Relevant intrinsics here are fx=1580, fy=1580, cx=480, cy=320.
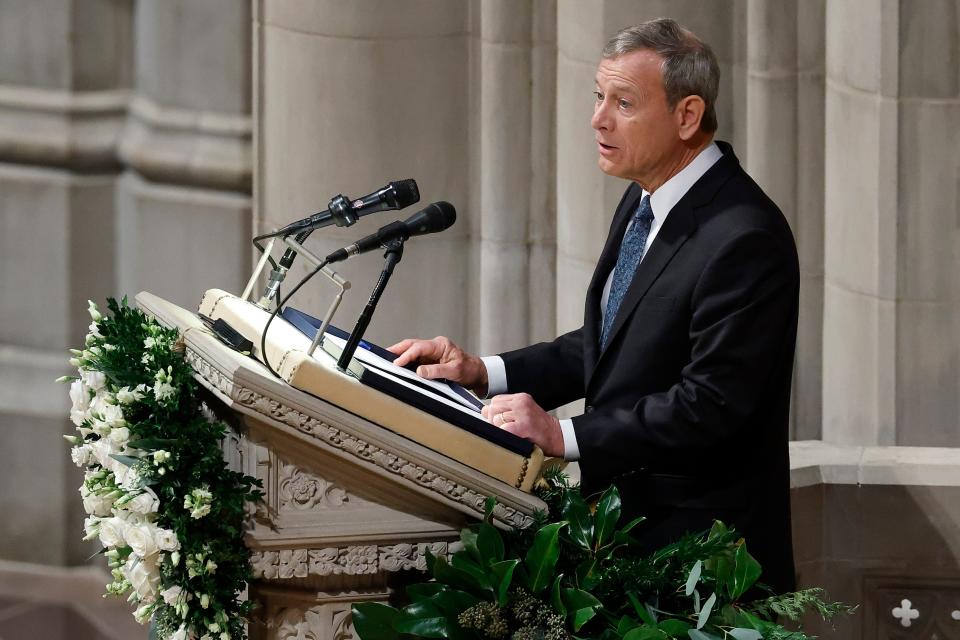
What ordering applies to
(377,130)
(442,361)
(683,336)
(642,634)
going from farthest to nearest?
(377,130) → (442,361) → (683,336) → (642,634)

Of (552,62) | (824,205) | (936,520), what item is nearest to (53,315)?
(552,62)

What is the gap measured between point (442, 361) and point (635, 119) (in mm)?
612

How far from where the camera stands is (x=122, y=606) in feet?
17.1

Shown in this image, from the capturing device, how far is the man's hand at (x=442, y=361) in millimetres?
3043

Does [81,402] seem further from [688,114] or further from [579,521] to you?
[688,114]

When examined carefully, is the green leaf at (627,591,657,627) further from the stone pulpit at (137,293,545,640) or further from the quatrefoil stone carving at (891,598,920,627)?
the quatrefoil stone carving at (891,598,920,627)

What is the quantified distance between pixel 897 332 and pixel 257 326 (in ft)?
7.12

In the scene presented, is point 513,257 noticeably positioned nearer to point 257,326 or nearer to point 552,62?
point 552,62

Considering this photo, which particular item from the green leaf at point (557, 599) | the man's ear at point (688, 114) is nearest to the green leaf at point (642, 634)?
the green leaf at point (557, 599)

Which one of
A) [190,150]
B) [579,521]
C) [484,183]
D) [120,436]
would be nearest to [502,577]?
[579,521]

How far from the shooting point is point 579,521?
2623mm

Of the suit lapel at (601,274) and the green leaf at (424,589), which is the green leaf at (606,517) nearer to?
the green leaf at (424,589)

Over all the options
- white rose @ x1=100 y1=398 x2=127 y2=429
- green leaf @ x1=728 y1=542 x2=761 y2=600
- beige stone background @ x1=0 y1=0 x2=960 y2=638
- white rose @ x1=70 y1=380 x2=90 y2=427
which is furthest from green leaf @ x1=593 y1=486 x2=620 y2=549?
beige stone background @ x1=0 y1=0 x2=960 y2=638

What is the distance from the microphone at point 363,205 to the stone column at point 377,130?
6.40 feet
